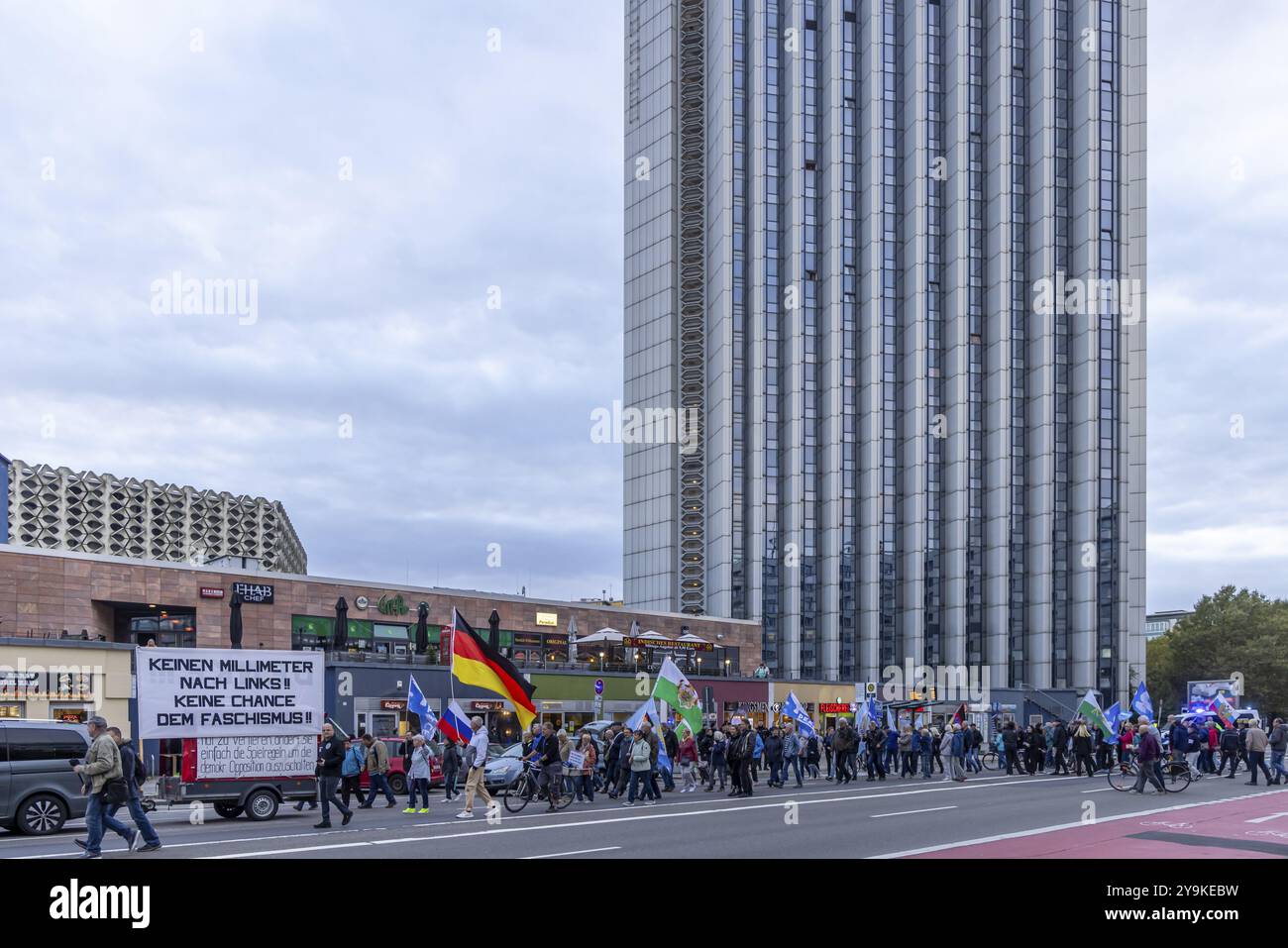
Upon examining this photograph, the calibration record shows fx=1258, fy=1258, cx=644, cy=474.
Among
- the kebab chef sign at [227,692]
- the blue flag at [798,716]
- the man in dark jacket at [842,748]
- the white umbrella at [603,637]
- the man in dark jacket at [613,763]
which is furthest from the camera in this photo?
the white umbrella at [603,637]

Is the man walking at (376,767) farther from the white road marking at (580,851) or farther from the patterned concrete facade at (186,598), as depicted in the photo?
the patterned concrete facade at (186,598)

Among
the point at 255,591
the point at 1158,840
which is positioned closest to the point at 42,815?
the point at 1158,840

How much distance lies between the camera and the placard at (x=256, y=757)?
23.0 metres

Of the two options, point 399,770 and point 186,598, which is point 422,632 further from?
point 399,770

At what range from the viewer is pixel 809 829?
1986 centimetres

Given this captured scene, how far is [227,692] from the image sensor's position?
76.3 ft

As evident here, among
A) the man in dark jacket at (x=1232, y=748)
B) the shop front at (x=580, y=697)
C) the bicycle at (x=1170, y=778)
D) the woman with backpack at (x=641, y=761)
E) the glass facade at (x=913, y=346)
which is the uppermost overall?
the glass facade at (x=913, y=346)

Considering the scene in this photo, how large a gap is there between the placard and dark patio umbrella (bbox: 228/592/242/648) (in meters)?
18.2

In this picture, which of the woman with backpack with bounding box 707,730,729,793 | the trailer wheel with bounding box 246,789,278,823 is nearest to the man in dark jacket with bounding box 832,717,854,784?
the woman with backpack with bounding box 707,730,729,793

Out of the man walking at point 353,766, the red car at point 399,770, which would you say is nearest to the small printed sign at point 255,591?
the red car at point 399,770

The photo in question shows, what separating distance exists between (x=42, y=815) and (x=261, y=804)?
3.94m

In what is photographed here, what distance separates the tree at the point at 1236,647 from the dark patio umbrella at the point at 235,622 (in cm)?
7672

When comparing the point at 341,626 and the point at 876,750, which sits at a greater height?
the point at 341,626
